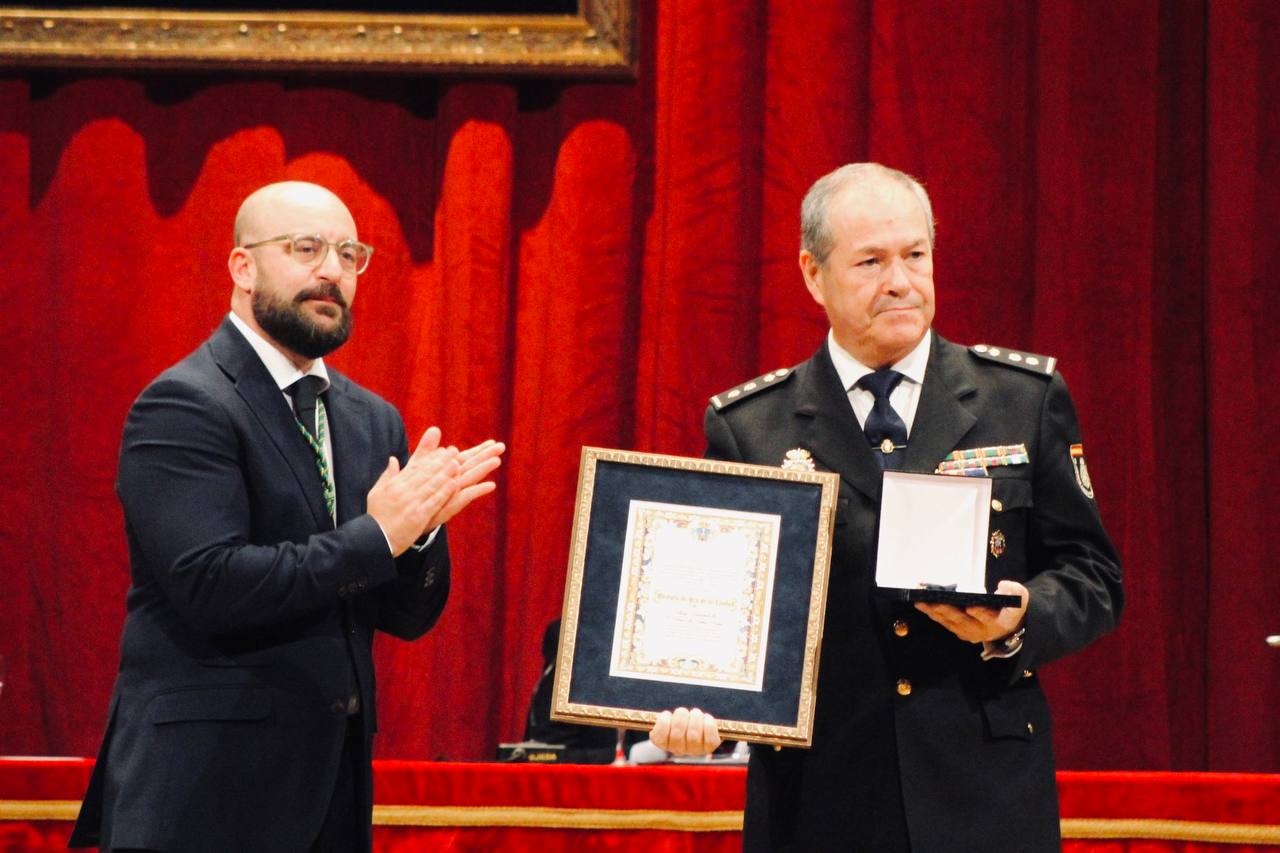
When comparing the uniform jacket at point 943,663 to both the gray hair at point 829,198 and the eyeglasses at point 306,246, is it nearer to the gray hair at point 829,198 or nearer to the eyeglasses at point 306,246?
the gray hair at point 829,198

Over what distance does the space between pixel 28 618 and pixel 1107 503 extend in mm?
2929

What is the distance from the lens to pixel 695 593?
6.66 ft

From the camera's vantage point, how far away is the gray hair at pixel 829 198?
213 centimetres

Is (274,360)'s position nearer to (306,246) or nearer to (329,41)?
(306,246)

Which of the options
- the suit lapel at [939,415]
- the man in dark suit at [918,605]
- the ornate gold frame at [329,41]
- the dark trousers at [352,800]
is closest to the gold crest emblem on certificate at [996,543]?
the man in dark suit at [918,605]

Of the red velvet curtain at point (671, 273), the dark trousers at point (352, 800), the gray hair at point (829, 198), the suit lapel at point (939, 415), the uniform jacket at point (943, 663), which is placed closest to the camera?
the uniform jacket at point (943, 663)

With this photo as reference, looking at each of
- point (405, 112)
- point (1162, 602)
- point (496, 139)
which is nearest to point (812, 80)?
point (496, 139)

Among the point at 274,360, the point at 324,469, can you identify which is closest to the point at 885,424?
the point at 324,469

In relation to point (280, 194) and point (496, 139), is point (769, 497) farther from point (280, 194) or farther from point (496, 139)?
point (496, 139)

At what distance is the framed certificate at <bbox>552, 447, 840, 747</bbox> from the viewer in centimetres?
195

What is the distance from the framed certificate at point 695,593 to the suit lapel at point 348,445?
1.61ft

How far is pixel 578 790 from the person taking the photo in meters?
2.88

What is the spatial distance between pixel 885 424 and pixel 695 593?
36 centimetres

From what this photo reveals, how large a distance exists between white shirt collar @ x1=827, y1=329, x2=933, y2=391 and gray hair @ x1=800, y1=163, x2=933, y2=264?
0.46 feet
